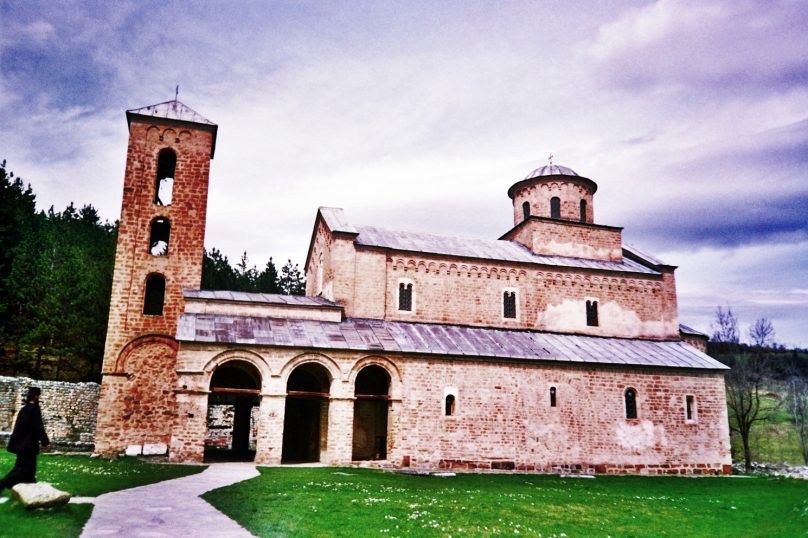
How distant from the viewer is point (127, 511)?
375 inches

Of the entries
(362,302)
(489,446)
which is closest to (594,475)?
(489,446)

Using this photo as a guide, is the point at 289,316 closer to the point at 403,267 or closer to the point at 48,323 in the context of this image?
the point at 403,267

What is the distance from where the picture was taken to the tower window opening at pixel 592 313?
26.5m

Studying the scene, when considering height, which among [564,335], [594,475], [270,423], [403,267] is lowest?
[594,475]

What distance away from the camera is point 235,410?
81.3 feet

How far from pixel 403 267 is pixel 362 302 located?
2460 mm

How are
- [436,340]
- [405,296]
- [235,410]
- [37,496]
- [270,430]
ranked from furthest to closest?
1. [235,410]
2. [405,296]
3. [436,340]
4. [270,430]
5. [37,496]

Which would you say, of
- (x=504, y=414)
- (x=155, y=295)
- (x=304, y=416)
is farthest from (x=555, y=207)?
(x=155, y=295)

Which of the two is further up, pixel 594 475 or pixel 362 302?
pixel 362 302

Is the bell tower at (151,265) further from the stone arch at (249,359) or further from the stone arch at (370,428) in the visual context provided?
the stone arch at (370,428)

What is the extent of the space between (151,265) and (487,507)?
15362mm

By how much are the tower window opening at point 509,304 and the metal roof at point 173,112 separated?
554 inches

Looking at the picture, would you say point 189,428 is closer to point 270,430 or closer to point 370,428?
point 270,430

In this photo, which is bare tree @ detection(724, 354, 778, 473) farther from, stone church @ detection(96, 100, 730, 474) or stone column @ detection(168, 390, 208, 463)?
stone column @ detection(168, 390, 208, 463)
